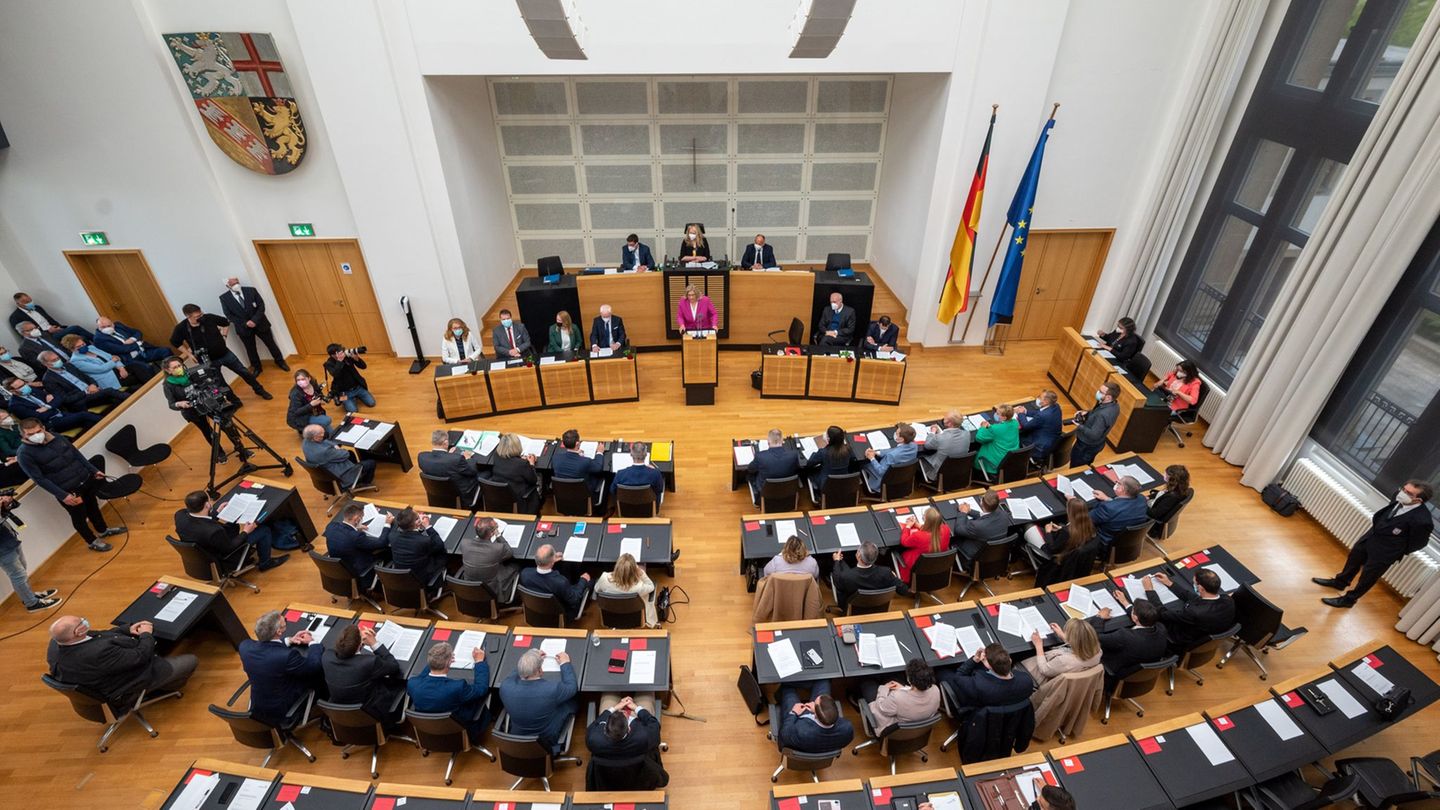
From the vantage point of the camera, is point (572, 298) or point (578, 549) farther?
point (572, 298)

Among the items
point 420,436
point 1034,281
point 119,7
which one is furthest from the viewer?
point 1034,281

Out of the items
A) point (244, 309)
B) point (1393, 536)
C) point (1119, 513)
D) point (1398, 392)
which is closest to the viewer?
point (1393, 536)

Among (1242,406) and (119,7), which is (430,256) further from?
(1242,406)

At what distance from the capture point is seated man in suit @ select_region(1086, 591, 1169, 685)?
215 inches

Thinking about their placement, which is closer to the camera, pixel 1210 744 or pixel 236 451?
pixel 1210 744

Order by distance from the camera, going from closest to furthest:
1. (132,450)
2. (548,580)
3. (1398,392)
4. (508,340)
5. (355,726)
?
(355,726) → (548,580) → (1398,392) → (132,450) → (508,340)

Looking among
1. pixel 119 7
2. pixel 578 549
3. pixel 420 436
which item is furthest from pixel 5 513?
pixel 119 7

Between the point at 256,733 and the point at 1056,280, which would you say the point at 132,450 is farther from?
the point at 1056,280

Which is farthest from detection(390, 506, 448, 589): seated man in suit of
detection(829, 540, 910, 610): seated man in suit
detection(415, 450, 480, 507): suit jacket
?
detection(829, 540, 910, 610): seated man in suit

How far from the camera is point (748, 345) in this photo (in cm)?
1195

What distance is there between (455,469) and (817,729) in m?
4.86

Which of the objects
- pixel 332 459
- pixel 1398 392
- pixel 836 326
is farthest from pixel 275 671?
pixel 1398 392

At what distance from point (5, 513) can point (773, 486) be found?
7.92 meters

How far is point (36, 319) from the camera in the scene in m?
10.2
